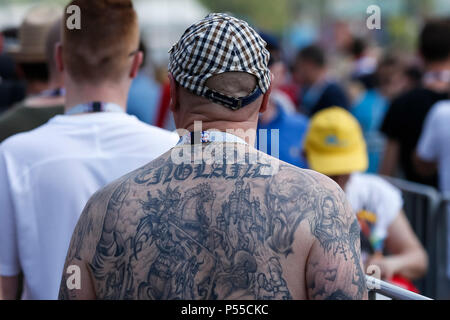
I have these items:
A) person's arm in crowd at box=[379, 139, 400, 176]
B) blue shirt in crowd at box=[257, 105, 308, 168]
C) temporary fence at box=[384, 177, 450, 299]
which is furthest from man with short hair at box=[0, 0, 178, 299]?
person's arm in crowd at box=[379, 139, 400, 176]

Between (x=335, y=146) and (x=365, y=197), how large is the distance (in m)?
0.42

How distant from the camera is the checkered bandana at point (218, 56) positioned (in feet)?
6.78

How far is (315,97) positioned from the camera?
8242 millimetres

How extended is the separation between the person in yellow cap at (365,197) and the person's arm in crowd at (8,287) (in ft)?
7.48

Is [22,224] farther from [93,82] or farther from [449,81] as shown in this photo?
[449,81]

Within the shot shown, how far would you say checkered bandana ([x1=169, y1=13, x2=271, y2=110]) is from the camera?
2.07 metres

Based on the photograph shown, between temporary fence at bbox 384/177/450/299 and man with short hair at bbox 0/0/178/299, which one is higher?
man with short hair at bbox 0/0/178/299

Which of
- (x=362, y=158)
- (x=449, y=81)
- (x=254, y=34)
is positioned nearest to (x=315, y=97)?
(x=449, y=81)

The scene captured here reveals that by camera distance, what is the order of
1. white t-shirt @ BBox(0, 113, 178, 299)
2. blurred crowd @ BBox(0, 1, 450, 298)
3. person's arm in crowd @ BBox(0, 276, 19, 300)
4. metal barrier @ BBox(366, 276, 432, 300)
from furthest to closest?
blurred crowd @ BBox(0, 1, 450, 298) < person's arm in crowd @ BBox(0, 276, 19, 300) < white t-shirt @ BBox(0, 113, 178, 299) < metal barrier @ BBox(366, 276, 432, 300)

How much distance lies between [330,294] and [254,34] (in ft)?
2.83

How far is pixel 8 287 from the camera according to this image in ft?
9.87

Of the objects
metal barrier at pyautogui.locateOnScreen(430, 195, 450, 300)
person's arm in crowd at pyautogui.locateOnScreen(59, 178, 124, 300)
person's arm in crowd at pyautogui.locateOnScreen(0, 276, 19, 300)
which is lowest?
metal barrier at pyautogui.locateOnScreen(430, 195, 450, 300)

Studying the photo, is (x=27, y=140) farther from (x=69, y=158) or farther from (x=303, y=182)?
(x=303, y=182)

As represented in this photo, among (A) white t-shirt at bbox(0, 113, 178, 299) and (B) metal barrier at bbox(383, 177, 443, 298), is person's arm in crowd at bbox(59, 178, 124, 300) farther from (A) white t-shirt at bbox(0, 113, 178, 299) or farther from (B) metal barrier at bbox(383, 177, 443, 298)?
(B) metal barrier at bbox(383, 177, 443, 298)
